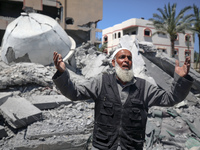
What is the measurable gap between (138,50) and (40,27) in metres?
4.18

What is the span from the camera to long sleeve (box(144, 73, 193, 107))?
154 cm

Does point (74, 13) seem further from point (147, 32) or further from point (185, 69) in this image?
point (185, 69)

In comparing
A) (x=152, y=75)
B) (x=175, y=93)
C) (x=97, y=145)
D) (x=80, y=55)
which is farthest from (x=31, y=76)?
(x=80, y=55)

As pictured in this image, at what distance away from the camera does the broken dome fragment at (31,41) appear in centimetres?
656

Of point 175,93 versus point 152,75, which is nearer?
point 175,93

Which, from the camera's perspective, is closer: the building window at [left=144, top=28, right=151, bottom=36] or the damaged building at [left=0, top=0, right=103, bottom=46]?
the damaged building at [left=0, top=0, right=103, bottom=46]

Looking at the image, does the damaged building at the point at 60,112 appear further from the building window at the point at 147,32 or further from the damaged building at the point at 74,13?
the building window at the point at 147,32

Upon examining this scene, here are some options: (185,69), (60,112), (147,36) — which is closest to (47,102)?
(60,112)

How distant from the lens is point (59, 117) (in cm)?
398

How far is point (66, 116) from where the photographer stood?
400 centimetres

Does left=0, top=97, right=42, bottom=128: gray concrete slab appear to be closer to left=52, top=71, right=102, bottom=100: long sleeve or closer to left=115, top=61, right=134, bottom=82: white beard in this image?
left=52, top=71, right=102, bottom=100: long sleeve

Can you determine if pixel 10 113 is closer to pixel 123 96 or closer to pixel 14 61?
pixel 123 96

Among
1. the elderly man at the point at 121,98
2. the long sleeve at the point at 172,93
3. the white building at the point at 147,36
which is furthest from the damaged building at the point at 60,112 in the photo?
the white building at the point at 147,36

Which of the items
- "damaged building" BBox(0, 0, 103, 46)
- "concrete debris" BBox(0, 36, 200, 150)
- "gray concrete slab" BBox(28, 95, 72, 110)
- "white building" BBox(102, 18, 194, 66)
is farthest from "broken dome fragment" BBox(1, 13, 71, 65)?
"white building" BBox(102, 18, 194, 66)
